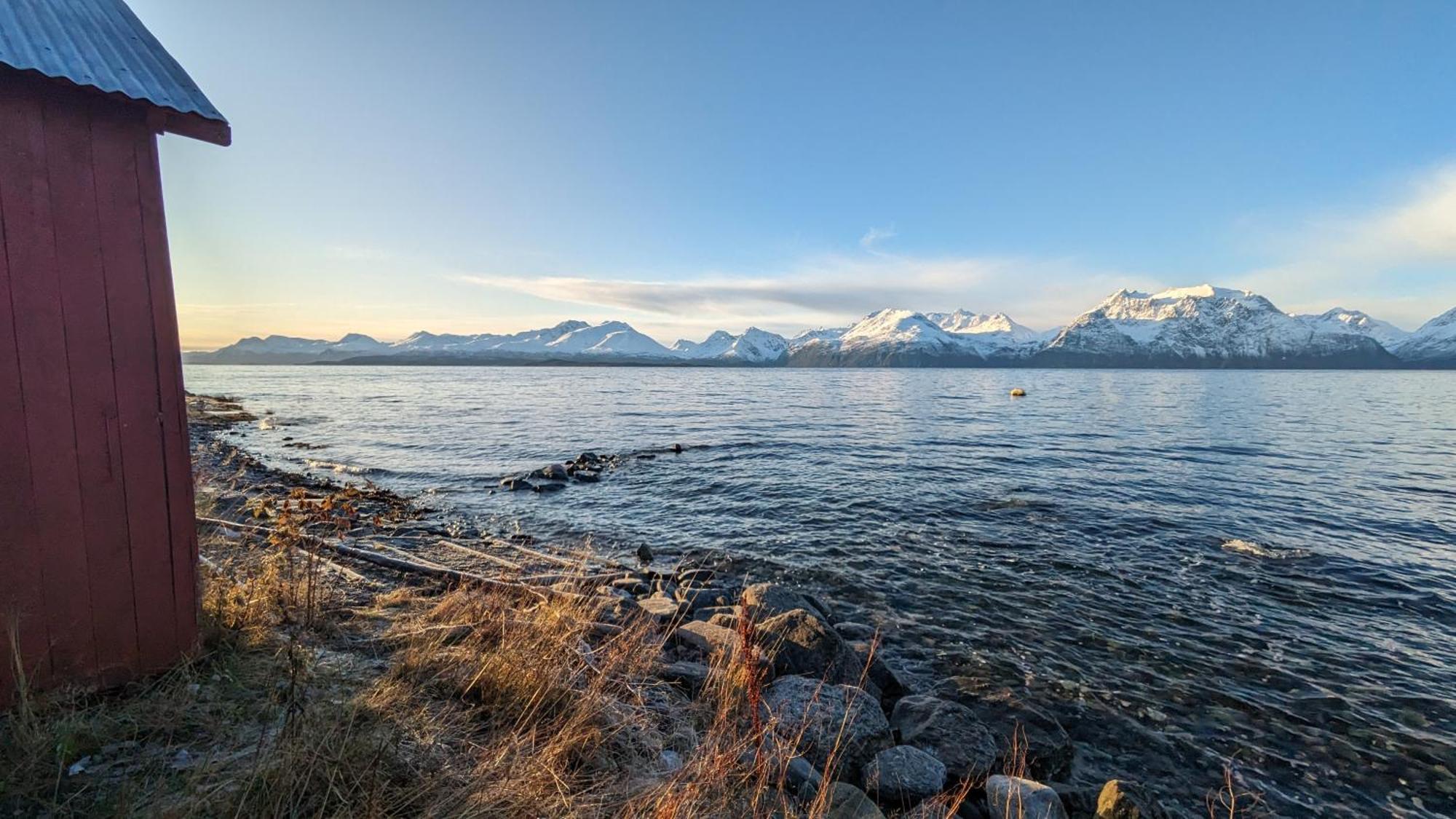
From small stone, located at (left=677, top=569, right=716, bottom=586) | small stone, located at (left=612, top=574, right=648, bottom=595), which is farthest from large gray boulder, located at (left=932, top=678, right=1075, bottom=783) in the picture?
Result: small stone, located at (left=612, top=574, right=648, bottom=595)

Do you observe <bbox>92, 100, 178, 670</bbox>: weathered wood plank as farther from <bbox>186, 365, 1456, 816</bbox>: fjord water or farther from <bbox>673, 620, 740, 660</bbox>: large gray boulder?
<bbox>186, 365, 1456, 816</bbox>: fjord water

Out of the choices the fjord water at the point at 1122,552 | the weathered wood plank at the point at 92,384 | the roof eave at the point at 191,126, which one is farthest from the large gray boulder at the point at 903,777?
the roof eave at the point at 191,126

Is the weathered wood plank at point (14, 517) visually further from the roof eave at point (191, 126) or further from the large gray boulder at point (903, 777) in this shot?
the large gray boulder at point (903, 777)

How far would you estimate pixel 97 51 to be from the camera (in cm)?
458

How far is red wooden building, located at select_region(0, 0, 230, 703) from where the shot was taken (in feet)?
13.7

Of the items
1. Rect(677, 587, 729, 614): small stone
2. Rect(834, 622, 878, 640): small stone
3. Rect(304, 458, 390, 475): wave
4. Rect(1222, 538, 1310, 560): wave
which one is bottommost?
Rect(304, 458, 390, 475): wave

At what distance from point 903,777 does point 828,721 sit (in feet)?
2.55

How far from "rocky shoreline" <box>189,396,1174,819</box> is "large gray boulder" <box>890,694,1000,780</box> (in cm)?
1

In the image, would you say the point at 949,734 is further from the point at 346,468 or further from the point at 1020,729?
the point at 346,468

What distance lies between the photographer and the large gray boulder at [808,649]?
677 cm

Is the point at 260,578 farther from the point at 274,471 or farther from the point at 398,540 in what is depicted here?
the point at 274,471

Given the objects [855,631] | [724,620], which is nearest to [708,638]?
[724,620]

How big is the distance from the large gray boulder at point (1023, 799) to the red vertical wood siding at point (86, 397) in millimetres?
7141

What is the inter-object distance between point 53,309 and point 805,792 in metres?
6.78
